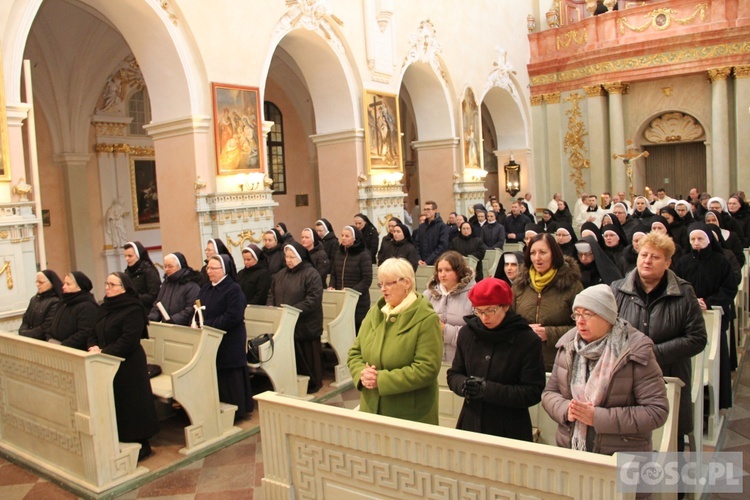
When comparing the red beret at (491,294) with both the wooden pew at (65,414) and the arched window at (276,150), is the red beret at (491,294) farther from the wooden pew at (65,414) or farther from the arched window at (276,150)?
the arched window at (276,150)

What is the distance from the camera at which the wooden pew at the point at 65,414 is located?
493 centimetres

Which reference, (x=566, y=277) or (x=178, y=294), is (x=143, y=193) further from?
(x=566, y=277)

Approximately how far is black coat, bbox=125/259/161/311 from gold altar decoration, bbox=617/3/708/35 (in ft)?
54.2

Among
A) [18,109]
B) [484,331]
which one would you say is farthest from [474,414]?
[18,109]

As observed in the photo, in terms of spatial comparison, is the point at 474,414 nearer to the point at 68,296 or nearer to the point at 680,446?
the point at 680,446

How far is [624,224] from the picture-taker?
409 inches

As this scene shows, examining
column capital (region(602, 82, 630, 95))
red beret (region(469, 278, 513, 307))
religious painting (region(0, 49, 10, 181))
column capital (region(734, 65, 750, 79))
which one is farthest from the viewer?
column capital (region(602, 82, 630, 95))

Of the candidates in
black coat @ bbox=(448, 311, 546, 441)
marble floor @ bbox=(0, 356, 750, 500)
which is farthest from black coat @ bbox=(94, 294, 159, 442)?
black coat @ bbox=(448, 311, 546, 441)

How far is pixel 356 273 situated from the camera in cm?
824

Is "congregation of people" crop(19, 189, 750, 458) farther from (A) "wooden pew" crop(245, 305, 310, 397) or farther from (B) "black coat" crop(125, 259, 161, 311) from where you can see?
(A) "wooden pew" crop(245, 305, 310, 397)

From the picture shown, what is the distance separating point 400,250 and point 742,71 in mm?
13646

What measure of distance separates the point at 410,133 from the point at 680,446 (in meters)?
20.7

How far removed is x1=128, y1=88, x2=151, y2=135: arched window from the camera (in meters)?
15.5

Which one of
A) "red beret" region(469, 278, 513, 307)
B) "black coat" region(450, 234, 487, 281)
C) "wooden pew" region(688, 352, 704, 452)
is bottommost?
"wooden pew" region(688, 352, 704, 452)
